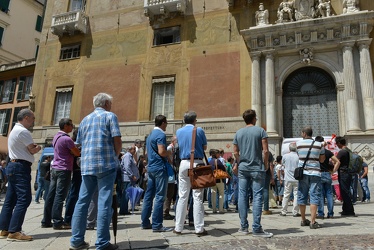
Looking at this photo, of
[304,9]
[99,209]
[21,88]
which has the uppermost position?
[304,9]

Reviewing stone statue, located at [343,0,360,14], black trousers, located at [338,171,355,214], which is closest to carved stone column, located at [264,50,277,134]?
stone statue, located at [343,0,360,14]

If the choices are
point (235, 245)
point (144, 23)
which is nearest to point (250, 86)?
point (144, 23)

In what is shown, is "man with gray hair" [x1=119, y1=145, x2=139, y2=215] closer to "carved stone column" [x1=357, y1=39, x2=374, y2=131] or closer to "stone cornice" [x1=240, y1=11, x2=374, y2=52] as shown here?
"stone cornice" [x1=240, y1=11, x2=374, y2=52]

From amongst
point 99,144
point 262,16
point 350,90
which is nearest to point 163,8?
point 262,16

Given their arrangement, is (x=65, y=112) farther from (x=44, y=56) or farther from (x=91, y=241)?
(x=91, y=241)

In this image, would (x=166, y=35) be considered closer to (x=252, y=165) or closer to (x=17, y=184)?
(x=252, y=165)

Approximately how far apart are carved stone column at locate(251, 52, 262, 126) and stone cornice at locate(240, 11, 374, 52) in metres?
0.40

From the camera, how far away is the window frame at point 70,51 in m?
A: 18.3

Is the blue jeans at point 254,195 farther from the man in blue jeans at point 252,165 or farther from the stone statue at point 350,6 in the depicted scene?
the stone statue at point 350,6

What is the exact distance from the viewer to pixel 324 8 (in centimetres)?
1312

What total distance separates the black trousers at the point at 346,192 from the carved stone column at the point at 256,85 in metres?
6.52

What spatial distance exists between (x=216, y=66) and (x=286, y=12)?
3.90 m

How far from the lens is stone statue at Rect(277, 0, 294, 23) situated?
44.5ft

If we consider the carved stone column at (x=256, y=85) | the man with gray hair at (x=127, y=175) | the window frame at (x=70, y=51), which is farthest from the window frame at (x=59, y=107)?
the man with gray hair at (x=127, y=175)
